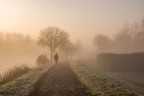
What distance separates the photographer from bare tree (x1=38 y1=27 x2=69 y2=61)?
3300 inches

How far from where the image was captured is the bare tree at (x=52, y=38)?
83.8 meters

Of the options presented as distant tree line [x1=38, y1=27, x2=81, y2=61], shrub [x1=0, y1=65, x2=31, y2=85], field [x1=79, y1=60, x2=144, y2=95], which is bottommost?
field [x1=79, y1=60, x2=144, y2=95]

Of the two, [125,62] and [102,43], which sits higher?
[102,43]

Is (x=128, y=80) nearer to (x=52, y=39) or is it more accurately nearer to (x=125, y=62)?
(x=125, y=62)

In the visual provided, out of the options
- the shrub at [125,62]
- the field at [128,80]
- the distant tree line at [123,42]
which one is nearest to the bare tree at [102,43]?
the distant tree line at [123,42]

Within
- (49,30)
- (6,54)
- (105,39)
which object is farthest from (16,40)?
(49,30)

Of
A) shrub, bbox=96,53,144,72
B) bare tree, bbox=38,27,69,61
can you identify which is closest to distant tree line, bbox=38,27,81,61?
bare tree, bbox=38,27,69,61

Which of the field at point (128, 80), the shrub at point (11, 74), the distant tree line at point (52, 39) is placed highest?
the distant tree line at point (52, 39)

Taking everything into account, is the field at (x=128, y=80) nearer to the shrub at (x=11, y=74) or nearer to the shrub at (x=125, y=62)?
the shrub at (x=125, y=62)

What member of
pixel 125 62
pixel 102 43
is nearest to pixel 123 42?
pixel 102 43

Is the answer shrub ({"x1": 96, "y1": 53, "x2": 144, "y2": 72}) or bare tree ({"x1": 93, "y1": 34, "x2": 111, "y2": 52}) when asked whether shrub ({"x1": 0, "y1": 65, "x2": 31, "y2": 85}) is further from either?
bare tree ({"x1": 93, "y1": 34, "x2": 111, "y2": 52})

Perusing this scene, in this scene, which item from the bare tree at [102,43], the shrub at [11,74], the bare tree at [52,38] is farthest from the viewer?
the bare tree at [102,43]

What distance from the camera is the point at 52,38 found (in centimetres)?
8450

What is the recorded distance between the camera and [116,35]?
447ft
